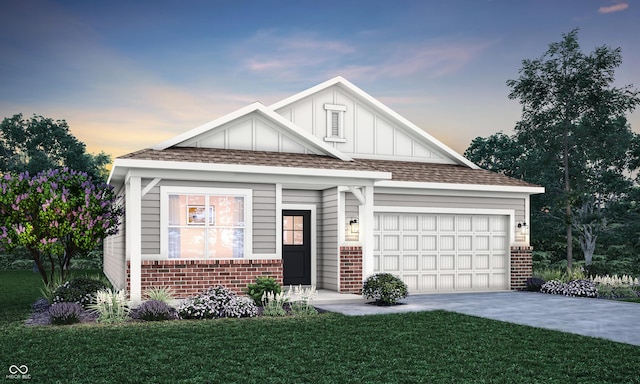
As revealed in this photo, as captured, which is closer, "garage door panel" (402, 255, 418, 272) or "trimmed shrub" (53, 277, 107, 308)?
"trimmed shrub" (53, 277, 107, 308)

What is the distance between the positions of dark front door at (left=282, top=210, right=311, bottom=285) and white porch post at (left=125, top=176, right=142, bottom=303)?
496cm

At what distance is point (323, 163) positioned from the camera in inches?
603

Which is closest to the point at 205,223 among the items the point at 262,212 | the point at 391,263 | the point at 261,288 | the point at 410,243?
the point at 262,212

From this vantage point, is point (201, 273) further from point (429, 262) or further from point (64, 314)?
point (429, 262)

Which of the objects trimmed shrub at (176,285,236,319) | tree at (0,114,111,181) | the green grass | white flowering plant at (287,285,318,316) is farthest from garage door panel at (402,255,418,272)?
tree at (0,114,111,181)

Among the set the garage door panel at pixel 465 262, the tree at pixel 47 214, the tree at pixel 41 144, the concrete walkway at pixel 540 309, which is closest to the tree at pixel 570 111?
the garage door panel at pixel 465 262

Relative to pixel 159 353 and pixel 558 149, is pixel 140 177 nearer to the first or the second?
pixel 159 353

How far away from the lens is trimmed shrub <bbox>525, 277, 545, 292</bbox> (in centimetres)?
1858

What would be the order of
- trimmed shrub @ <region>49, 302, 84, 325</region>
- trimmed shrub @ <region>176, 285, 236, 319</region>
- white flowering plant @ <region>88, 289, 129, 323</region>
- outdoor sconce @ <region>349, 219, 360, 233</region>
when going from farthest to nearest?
1. outdoor sconce @ <region>349, 219, 360, 233</region>
2. trimmed shrub @ <region>176, 285, 236, 319</region>
3. white flowering plant @ <region>88, 289, 129, 323</region>
4. trimmed shrub @ <region>49, 302, 84, 325</region>

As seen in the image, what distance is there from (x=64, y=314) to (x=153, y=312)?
1.52 m

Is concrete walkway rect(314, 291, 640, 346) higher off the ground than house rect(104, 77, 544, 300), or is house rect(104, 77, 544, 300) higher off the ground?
house rect(104, 77, 544, 300)

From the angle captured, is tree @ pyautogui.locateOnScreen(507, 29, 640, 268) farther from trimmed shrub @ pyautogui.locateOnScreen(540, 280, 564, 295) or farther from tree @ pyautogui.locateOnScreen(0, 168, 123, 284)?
tree @ pyautogui.locateOnScreen(0, 168, 123, 284)

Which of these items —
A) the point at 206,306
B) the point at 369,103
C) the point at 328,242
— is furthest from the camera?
the point at 369,103

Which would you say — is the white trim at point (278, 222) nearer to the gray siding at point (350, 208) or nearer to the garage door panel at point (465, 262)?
the gray siding at point (350, 208)
